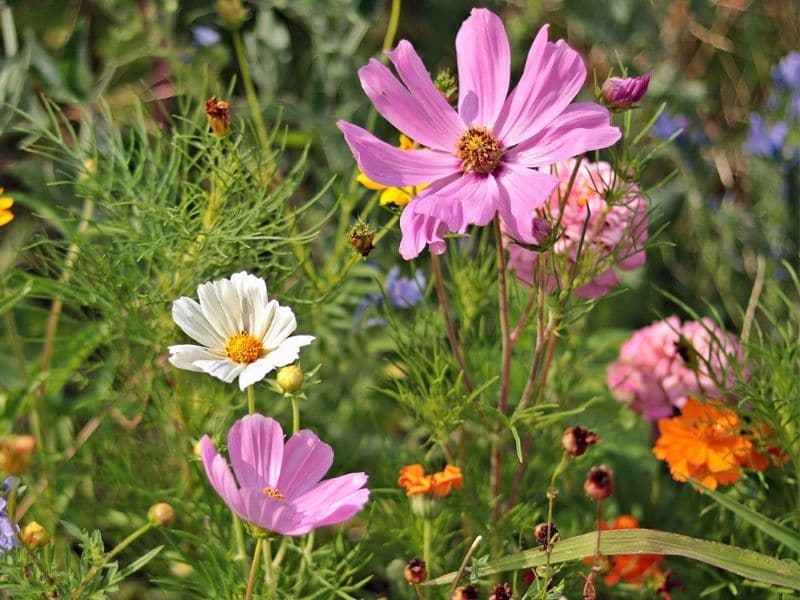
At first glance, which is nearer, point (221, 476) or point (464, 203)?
point (221, 476)

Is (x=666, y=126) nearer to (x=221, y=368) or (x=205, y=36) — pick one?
(x=205, y=36)

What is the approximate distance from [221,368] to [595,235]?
1.02 feet

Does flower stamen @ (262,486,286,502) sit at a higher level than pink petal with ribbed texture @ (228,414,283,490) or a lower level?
lower

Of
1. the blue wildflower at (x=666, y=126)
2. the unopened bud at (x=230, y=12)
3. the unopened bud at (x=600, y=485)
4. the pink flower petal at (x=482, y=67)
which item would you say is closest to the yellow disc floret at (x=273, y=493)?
the unopened bud at (x=600, y=485)

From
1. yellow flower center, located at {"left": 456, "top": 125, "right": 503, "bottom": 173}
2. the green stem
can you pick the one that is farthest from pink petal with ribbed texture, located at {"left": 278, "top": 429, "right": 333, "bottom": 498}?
the green stem

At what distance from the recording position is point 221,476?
61 cm

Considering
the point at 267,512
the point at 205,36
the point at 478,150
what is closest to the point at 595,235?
the point at 478,150

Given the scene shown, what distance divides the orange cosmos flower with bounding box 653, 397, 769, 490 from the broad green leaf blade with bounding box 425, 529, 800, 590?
5.1 inches

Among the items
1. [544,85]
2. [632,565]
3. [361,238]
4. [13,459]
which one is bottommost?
[632,565]

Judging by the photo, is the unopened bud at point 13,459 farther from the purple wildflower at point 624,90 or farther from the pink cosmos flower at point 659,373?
the pink cosmos flower at point 659,373

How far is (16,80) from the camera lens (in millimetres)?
1196

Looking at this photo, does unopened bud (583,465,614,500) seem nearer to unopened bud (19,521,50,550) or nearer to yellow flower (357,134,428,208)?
yellow flower (357,134,428,208)

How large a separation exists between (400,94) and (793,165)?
945 mm

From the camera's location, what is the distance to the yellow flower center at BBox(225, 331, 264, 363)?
2.38ft
